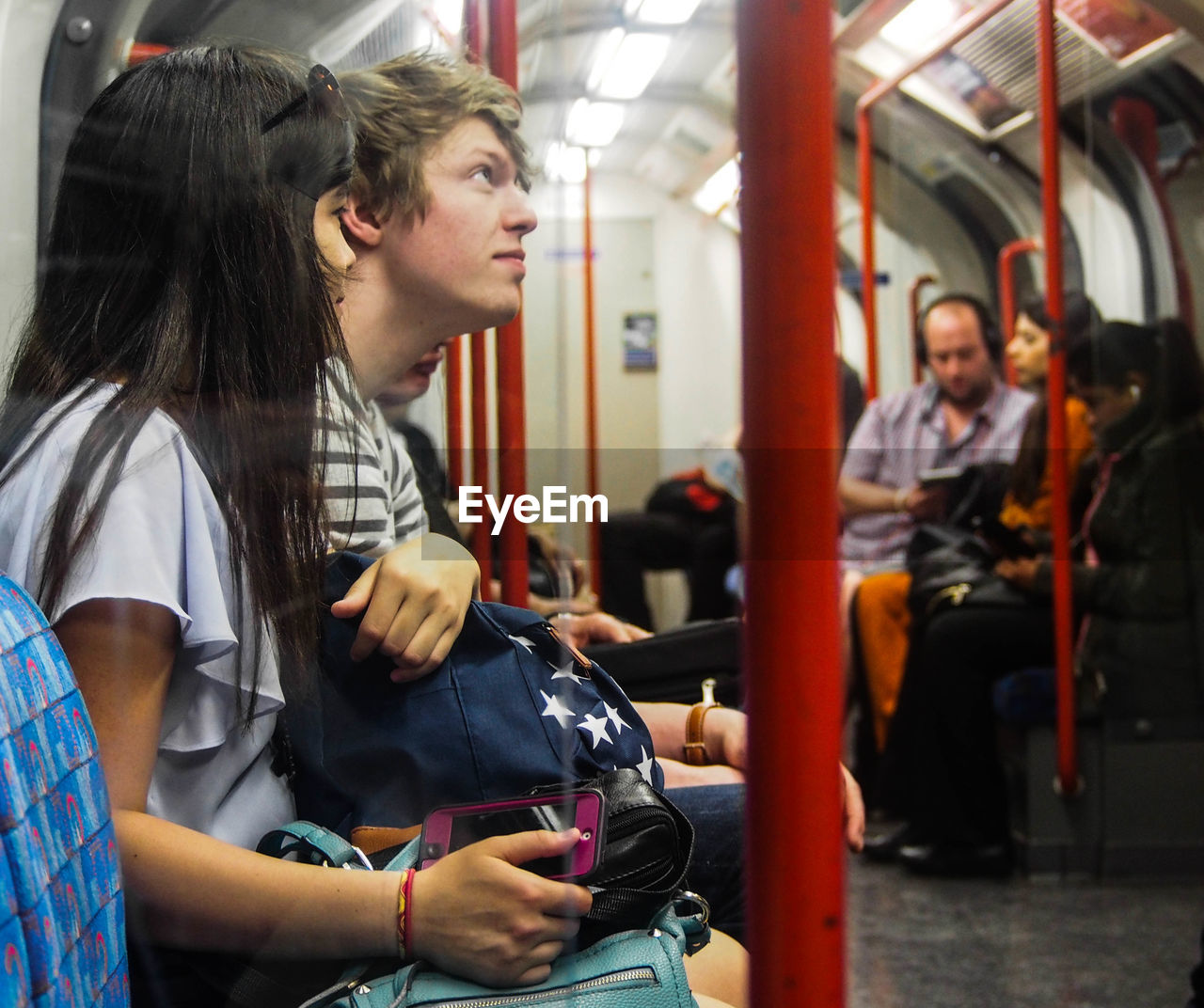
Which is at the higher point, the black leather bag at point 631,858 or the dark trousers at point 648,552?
the dark trousers at point 648,552

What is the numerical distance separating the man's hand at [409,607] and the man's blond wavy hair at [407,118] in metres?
0.25

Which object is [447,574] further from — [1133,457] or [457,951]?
[1133,457]

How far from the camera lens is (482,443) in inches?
32.6

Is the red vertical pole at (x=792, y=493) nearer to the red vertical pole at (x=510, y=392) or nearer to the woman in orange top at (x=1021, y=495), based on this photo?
the red vertical pole at (x=510, y=392)

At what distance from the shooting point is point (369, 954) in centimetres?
71

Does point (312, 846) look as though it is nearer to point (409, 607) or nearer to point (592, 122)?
point (409, 607)

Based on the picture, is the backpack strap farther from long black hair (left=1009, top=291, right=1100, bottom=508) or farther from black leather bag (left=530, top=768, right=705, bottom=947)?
long black hair (left=1009, top=291, right=1100, bottom=508)

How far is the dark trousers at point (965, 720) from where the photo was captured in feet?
8.73

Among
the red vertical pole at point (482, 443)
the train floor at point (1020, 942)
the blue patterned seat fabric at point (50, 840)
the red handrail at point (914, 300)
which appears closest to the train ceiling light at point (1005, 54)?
the red handrail at point (914, 300)

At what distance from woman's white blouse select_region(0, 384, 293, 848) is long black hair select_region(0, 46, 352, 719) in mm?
12

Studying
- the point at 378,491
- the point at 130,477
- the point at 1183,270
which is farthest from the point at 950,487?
the point at 130,477

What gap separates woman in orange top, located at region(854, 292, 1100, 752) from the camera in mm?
2607

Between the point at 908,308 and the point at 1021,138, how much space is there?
521 mm

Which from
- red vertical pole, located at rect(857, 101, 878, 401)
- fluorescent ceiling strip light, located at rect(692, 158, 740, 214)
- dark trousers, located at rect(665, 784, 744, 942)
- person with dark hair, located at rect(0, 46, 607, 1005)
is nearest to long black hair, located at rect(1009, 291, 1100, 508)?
red vertical pole, located at rect(857, 101, 878, 401)
